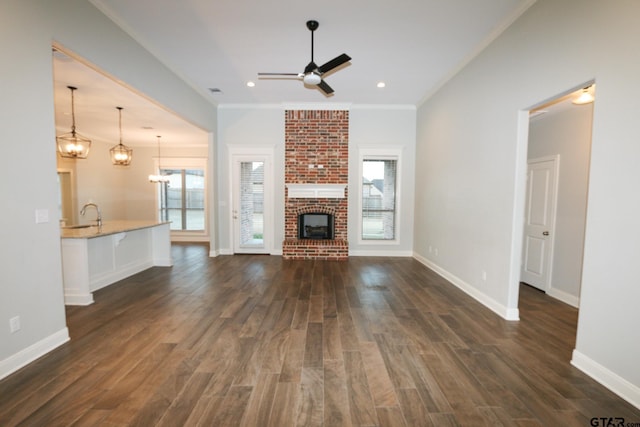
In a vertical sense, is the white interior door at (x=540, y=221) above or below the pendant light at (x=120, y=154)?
below

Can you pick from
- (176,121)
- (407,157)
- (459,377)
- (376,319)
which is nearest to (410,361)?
(459,377)

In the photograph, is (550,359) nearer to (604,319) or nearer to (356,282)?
(604,319)

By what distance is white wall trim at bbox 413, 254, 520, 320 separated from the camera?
3.13 meters

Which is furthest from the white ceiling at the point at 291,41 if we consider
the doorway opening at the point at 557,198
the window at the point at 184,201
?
the window at the point at 184,201

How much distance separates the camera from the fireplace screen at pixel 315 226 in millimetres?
6340

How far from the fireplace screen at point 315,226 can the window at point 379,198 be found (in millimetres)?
781

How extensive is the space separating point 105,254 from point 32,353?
2154mm

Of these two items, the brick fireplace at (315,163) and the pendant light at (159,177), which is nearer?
the brick fireplace at (315,163)

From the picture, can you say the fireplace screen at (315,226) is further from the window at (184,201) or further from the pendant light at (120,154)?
the window at (184,201)

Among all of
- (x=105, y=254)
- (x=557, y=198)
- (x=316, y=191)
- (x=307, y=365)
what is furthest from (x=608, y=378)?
(x=105, y=254)

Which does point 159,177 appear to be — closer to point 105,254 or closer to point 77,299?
point 105,254

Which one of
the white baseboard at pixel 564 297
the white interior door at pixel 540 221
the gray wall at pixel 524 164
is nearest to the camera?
the gray wall at pixel 524 164

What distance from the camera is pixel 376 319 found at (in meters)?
3.08

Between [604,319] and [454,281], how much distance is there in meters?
2.31
